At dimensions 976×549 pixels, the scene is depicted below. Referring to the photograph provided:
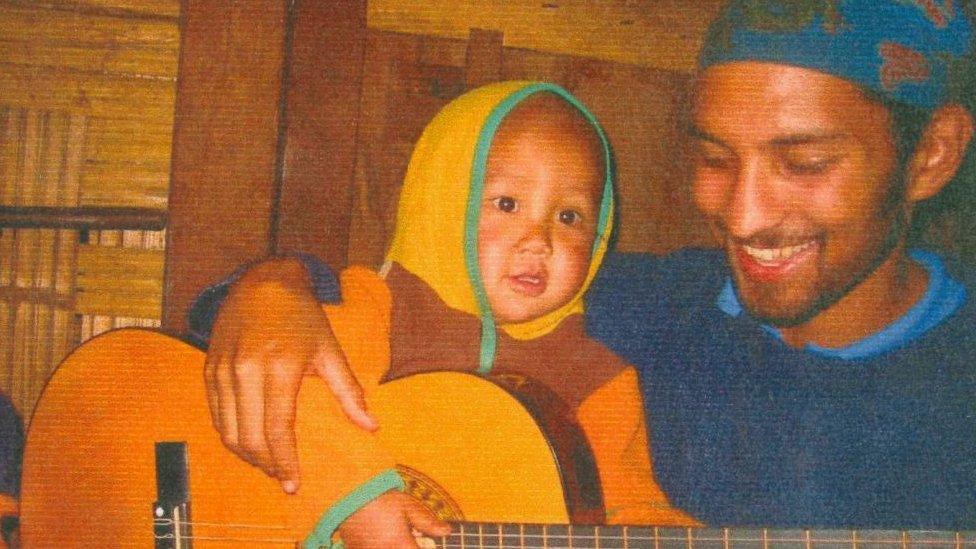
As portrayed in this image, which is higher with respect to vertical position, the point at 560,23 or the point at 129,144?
the point at 560,23

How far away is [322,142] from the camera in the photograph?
6.37ft

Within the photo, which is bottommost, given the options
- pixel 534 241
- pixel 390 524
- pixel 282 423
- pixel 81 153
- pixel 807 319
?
pixel 390 524

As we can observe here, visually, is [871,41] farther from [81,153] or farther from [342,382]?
[81,153]

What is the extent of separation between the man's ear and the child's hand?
1192mm

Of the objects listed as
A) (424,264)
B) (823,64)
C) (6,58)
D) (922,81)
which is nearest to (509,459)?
(424,264)

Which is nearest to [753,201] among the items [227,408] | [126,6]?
[227,408]

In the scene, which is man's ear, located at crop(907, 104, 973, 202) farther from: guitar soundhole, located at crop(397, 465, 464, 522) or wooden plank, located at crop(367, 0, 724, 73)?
guitar soundhole, located at crop(397, 465, 464, 522)

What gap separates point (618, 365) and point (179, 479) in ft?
3.06

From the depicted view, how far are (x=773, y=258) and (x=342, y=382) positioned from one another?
928mm

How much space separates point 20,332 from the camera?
6.49 feet

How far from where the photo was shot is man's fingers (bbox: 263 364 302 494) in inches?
72.4

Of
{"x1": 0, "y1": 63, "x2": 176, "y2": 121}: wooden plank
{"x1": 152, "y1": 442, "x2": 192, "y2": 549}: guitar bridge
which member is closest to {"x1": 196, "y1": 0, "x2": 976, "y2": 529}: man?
{"x1": 152, "y1": 442, "x2": 192, "y2": 549}: guitar bridge

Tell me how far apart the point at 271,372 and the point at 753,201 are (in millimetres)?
1050

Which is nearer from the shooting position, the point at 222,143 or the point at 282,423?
the point at 282,423
